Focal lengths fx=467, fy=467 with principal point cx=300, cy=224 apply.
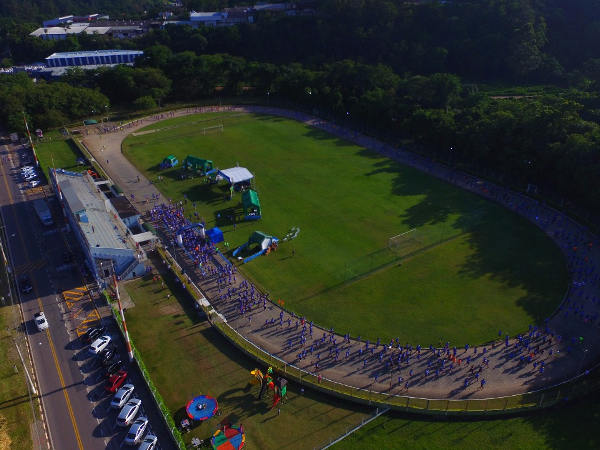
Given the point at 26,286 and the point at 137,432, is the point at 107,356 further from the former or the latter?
the point at 26,286

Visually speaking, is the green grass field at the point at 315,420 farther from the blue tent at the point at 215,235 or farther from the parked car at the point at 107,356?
the blue tent at the point at 215,235

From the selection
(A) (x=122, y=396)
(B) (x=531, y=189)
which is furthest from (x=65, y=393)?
(B) (x=531, y=189)

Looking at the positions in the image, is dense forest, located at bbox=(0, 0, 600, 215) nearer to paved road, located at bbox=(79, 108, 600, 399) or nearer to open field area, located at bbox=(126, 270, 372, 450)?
paved road, located at bbox=(79, 108, 600, 399)

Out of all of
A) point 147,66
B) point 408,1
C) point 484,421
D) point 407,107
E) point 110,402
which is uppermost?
point 408,1

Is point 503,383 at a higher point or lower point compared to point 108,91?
lower

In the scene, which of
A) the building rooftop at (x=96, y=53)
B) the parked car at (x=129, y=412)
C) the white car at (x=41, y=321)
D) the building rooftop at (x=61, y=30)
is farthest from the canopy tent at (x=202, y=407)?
the building rooftop at (x=61, y=30)

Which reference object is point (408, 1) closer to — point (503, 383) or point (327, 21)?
point (327, 21)

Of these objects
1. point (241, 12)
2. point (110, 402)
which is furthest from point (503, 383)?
point (241, 12)

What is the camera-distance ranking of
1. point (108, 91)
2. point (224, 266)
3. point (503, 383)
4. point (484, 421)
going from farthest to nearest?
point (108, 91) < point (224, 266) < point (503, 383) < point (484, 421)
